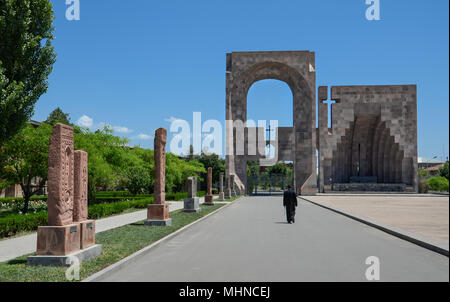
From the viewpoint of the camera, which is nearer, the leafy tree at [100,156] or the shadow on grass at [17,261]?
the shadow on grass at [17,261]

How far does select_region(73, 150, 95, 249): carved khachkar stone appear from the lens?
967 centimetres

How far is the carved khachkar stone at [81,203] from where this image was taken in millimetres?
9672

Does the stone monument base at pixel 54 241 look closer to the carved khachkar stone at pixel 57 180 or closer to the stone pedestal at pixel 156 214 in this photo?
the carved khachkar stone at pixel 57 180

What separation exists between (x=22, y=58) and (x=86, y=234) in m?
11.0

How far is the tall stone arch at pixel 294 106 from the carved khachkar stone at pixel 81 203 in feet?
142

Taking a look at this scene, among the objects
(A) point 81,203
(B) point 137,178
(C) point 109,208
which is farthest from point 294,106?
(A) point 81,203

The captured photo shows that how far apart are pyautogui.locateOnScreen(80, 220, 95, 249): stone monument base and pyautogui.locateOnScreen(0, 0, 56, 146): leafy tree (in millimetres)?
8647

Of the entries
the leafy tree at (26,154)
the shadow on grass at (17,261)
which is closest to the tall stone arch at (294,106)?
the leafy tree at (26,154)

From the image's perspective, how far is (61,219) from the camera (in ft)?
29.1

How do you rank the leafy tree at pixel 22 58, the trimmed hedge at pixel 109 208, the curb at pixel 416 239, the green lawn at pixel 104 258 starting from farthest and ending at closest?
1. the trimmed hedge at pixel 109 208
2. the leafy tree at pixel 22 58
3. the curb at pixel 416 239
4. the green lawn at pixel 104 258

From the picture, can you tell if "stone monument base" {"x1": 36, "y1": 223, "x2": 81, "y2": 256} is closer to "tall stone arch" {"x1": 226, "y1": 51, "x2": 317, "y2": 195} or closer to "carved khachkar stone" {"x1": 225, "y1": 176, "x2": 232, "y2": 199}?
"carved khachkar stone" {"x1": 225, "y1": 176, "x2": 232, "y2": 199}

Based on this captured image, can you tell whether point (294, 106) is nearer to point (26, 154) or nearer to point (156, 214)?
point (26, 154)
